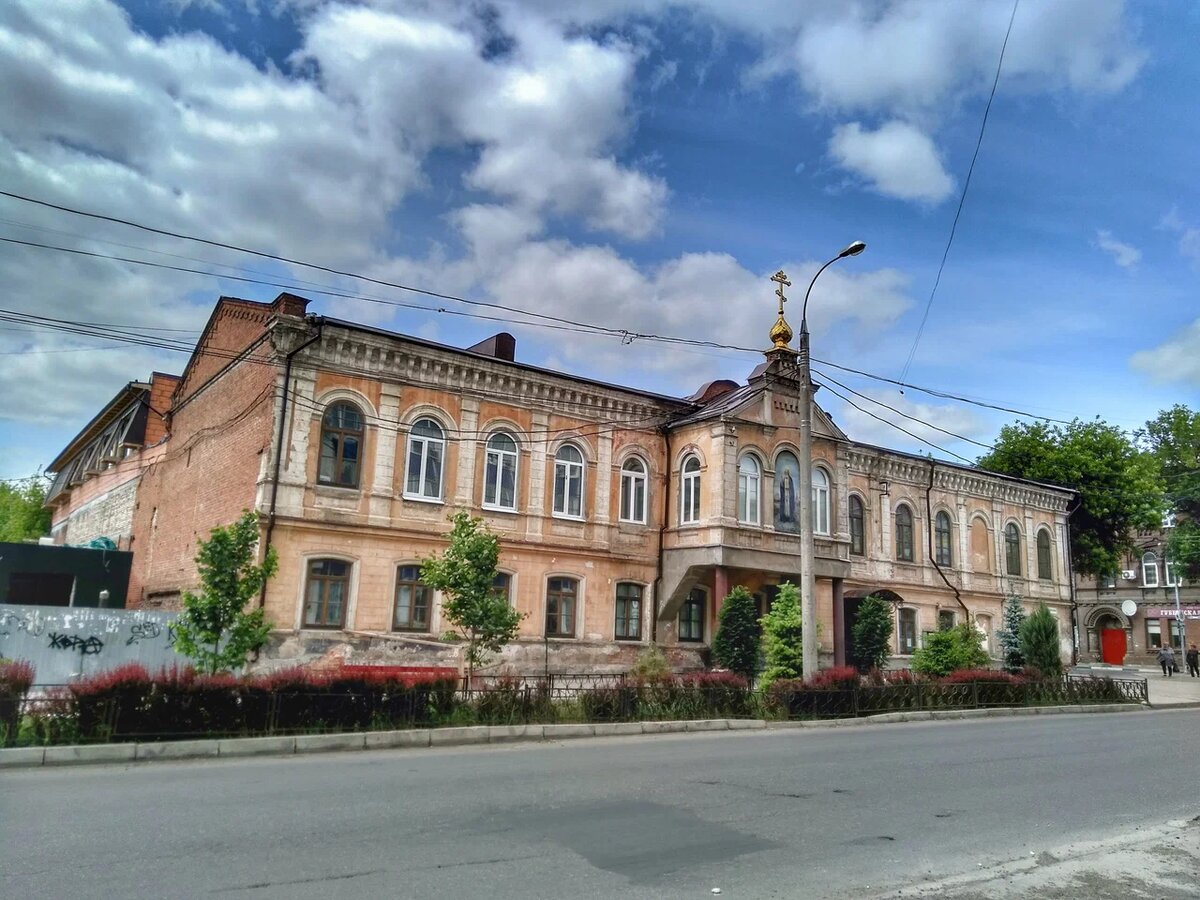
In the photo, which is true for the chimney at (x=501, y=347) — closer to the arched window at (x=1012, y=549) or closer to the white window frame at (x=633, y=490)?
the white window frame at (x=633, y=490)

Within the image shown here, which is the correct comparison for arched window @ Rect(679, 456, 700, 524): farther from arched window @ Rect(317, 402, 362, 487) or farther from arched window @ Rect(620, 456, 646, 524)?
arched window @ Rect(317, 402, 362, 487)

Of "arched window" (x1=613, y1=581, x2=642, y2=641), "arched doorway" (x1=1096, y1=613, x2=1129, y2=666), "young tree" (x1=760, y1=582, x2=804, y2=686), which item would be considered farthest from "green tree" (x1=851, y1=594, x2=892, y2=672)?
"arched doorway" (x1=1096, y1=613, x2=1129, y2=666)

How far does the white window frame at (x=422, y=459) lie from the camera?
2291 centimetres

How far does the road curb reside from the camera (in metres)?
11.1

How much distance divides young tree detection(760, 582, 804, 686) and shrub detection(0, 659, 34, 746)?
14350 millimetres

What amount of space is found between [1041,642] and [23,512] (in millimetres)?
64472

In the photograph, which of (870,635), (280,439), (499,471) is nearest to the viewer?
(280,439)

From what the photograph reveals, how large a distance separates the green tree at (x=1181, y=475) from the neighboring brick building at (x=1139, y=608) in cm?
148

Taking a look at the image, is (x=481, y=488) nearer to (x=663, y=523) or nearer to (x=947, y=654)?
(x=663, y=523)

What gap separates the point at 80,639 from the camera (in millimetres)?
19594

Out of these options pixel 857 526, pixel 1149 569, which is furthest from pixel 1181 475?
pixel 857 526

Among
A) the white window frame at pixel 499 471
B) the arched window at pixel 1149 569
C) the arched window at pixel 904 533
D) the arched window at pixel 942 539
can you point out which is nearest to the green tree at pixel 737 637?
the white window frame at pixel 499 471

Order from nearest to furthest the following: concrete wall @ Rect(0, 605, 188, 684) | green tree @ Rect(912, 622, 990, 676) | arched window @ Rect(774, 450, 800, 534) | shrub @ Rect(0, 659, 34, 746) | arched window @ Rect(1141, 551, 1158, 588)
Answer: shrub @ Rect(0, 659, 34, 746) < concrete wall @ Rect(0, 605, 188, 684) < green tree @ Rect(912, 622, 990, 676) < arched window @ Rect(774, 450, 800, 534) < arched window @ Rect(1141, 551, 1158, 588)

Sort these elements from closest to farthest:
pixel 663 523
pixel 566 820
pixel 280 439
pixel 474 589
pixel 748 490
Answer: pixel 566 820 < pixel 474 589 < pixel 280 439 < pixel 748 490 < pixel 663 523
